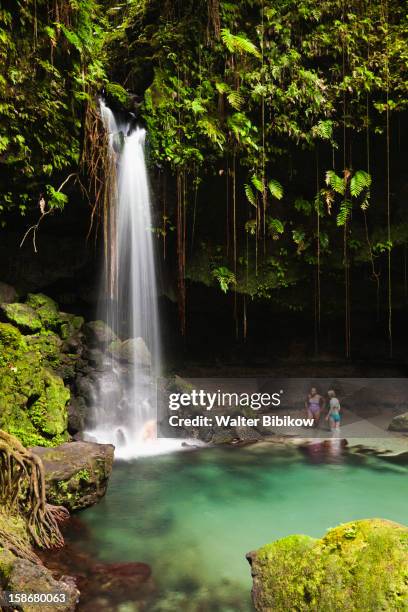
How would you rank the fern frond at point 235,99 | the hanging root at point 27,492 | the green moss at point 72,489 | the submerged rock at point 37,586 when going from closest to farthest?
the submerged rock at point 37,586
the hanging root at point 27,492
the green moss at point 72,489
the fern frond at point 235,99

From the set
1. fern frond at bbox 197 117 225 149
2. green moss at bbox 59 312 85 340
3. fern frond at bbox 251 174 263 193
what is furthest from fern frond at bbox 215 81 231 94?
green moss at bbox 59 312 85 340

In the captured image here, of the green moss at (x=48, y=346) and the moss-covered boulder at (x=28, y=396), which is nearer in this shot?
the moss-covered boulder at (x=28, y=396)

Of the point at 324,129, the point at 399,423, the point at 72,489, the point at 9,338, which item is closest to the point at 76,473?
the point at 72,489

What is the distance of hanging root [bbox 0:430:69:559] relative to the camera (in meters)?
4.87

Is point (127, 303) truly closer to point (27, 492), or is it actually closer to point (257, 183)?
point (257, 183)

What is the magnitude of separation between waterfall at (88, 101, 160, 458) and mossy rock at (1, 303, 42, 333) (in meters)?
1.78

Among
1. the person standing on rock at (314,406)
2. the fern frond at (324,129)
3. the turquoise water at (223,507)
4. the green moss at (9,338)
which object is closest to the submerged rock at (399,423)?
the person standing on rock at (314,406)

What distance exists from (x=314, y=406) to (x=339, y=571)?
7713 millimetres

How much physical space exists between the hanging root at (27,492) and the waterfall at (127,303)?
13.4 ft

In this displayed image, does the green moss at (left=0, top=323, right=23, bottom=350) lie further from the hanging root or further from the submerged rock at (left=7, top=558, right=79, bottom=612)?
the submerged rock at (left=7, top=558, right=79, bottom=612)

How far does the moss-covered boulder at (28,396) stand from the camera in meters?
7.29

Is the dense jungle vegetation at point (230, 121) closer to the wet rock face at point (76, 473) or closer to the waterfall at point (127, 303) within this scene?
the waterfall at point (127, 303)

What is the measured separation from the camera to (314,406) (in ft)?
35.7

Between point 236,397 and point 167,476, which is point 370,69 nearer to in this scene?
point 236,397
